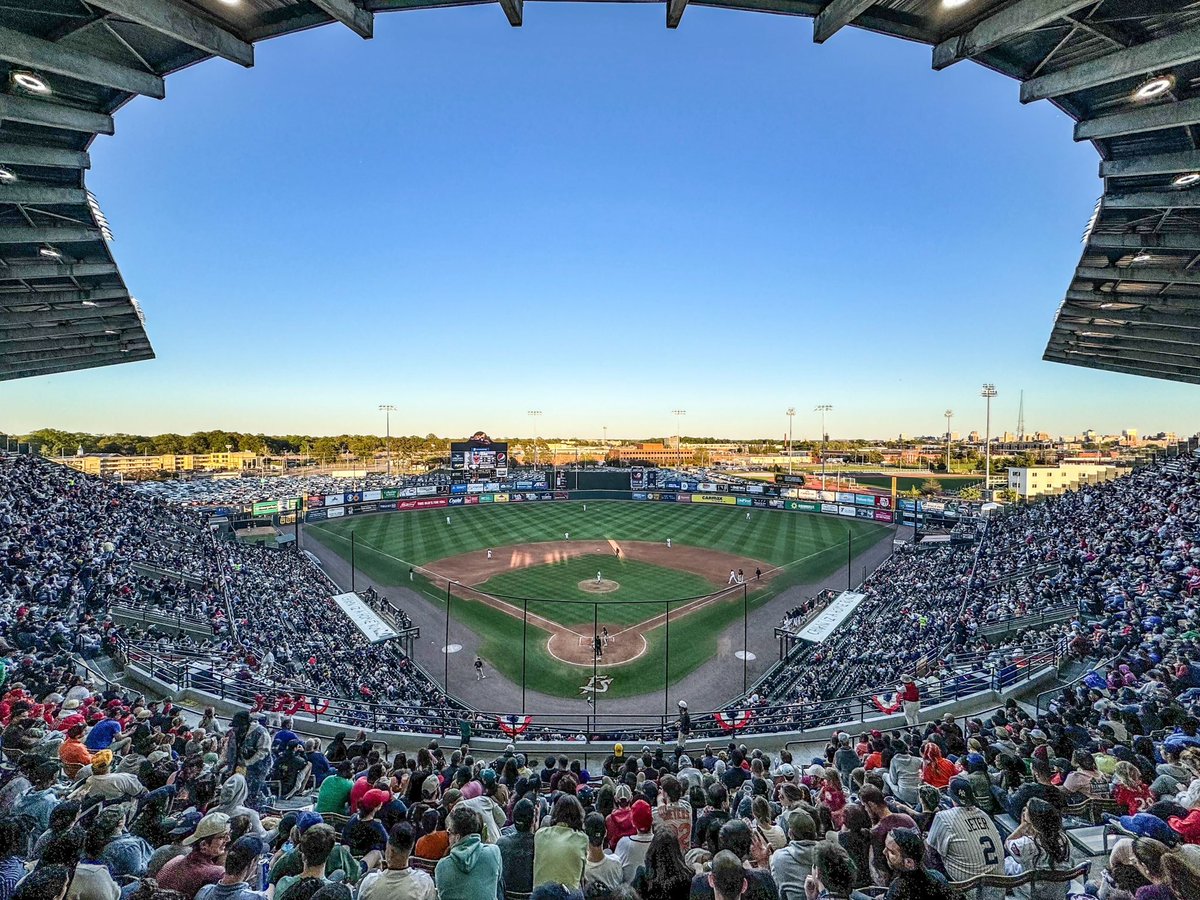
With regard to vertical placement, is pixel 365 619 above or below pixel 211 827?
below

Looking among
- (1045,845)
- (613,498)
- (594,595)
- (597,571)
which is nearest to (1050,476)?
(613,498)

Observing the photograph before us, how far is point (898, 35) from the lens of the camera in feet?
21.0

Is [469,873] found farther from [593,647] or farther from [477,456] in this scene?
[477,456]

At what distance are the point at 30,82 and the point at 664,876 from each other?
42.4 ft

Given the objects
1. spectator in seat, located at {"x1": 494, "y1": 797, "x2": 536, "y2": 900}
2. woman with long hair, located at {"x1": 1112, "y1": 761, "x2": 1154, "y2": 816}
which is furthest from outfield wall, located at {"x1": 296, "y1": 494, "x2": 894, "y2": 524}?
spectator in seat, located at {"x1": 494, "y1": 797, "x2": 536, "y2": 900}

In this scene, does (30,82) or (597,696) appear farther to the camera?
(597,696)

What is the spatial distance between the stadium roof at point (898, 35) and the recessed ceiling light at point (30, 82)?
1.4 inches

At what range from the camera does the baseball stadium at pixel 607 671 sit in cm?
386

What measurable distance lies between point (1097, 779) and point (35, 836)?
1089 cm

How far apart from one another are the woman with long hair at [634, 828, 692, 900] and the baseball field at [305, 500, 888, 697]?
15.4 metres

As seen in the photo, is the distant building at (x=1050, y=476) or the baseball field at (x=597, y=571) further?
the distant building at (x=1050, y=476)

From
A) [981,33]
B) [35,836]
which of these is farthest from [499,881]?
[981,33]

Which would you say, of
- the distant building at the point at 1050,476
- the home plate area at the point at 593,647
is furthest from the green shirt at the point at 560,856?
the distant building at the point at 1050,476

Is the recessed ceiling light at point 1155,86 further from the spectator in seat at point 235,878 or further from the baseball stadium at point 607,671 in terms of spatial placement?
the spectator in seat at point 235,878
